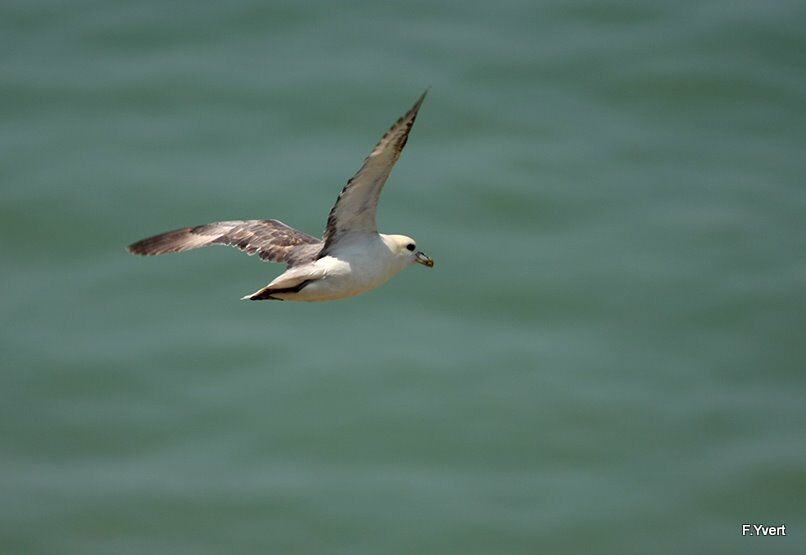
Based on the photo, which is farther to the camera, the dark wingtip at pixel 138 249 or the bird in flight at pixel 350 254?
the dark wingtip at pixel 138 249

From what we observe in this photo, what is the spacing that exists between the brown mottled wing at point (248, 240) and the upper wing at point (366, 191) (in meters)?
0.57

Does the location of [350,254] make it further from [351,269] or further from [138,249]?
[138,249]

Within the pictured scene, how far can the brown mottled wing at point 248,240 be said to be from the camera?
12617 millimetres

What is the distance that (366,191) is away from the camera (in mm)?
11516

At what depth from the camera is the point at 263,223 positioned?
1327 cm

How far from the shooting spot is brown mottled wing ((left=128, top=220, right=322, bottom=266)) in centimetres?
1262

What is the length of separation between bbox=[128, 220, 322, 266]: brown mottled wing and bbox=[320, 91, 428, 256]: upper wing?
565 millimetres

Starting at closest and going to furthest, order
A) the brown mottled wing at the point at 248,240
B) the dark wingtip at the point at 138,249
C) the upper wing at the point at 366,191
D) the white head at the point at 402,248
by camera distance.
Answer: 1. the upper wing at the point at 366,191
2. the white head at the point at 402,248
3. the brown mottled wing at the point at 248,240
4. the dark wingtip at the point at 138,249

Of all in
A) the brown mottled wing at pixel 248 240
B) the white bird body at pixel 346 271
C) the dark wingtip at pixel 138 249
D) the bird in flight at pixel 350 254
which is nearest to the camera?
the bird in flight at pixel 350 254

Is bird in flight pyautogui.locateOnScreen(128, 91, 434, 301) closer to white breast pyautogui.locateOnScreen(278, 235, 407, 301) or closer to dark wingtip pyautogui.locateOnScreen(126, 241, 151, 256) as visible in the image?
white breast pyautogui.locateOnScreen(278, 235, 407, 301)

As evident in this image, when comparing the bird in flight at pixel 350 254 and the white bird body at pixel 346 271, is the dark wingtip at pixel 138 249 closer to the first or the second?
the bird in flight at pixel 350 254

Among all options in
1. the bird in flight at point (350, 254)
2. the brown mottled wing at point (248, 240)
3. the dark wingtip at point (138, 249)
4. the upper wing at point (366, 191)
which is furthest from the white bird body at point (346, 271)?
the dark wingtip at point (138, 249)

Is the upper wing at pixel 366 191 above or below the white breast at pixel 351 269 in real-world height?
above

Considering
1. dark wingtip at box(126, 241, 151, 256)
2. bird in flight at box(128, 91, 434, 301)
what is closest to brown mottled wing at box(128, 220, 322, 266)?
dark wingtip at box(126, 241, 151, 256)
